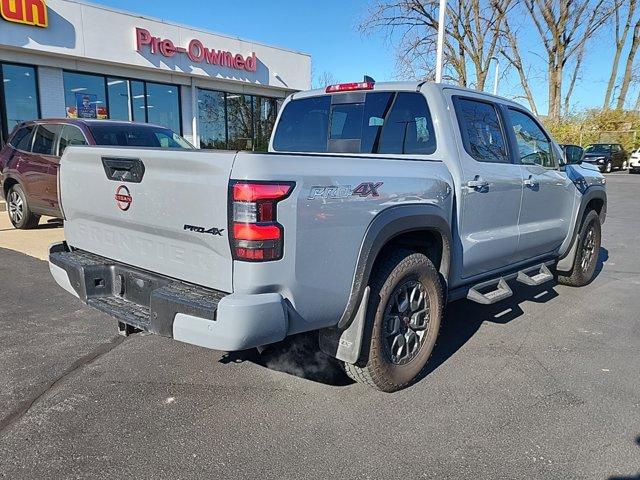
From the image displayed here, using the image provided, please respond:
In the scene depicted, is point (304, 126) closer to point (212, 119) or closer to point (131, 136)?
point (131, 136)

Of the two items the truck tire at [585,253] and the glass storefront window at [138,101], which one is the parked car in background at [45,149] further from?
the glass storefront window at [138,101]

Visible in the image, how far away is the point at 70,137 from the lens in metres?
7.83

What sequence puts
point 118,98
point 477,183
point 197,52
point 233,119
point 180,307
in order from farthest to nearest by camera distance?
point 233,119 < point 197,52 < point 118,98 < point 477,183 < point 180,307

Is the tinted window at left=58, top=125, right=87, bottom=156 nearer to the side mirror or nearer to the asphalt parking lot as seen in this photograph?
the asphalt parking lot

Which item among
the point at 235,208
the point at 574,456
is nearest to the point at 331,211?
the point at 235,208

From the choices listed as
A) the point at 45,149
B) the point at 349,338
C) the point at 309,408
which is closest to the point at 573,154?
the point at 349,338

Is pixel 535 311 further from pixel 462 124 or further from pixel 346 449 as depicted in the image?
pixel 346 449

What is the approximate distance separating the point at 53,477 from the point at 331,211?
6.15 feet

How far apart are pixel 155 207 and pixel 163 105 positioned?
15890 millimetres

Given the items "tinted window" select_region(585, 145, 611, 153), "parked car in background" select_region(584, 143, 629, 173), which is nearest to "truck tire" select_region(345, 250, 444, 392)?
"parked car in background" select_region(584, 143, 629, 173)

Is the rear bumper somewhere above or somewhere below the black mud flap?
above

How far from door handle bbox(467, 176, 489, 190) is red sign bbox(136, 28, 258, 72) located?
1446cm

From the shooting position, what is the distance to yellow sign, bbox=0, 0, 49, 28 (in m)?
12.4

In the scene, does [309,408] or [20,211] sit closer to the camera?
[309,408]
